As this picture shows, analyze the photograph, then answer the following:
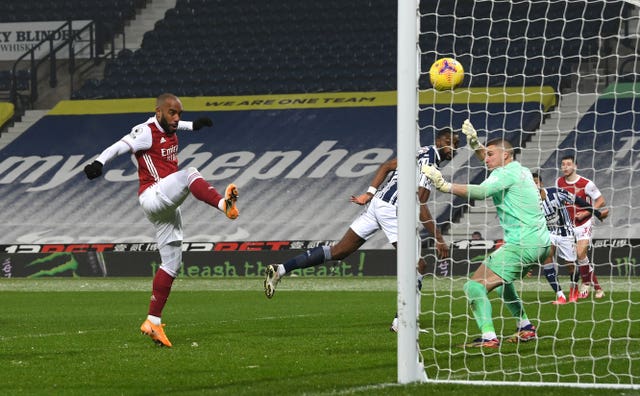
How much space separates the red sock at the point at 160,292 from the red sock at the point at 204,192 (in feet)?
2.86

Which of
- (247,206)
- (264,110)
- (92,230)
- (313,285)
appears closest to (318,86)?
(264,110)

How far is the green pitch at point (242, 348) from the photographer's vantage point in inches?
284

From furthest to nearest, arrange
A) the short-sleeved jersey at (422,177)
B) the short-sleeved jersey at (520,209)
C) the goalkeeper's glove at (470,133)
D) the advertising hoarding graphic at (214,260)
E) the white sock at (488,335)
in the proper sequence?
the advertising hoarding graphic at (214,260) < the short-sleeved jersey at (422,177) < the short-sleeved jersey at (520,209) < the white sock at (488,335) < the goalkeeper's glove at (470,133)

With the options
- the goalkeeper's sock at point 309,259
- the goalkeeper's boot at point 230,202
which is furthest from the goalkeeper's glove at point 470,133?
the goalkeeper's sock at point 309,259

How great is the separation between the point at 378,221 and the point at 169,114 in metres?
2.85

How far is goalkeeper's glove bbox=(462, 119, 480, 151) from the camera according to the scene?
8540mm

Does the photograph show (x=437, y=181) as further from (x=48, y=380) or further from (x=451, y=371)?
(x=48, y=380)

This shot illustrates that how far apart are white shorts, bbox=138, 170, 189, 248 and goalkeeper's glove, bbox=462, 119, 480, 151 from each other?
234 cm

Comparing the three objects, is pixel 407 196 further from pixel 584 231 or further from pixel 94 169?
pixel 584 231

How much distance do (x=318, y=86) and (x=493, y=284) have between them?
2013 centimetres

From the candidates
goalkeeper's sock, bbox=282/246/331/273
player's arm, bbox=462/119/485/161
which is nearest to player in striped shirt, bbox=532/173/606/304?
goalkeeper's sock, bbox=282/246/331/273

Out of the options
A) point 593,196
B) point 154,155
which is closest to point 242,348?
point 154,155

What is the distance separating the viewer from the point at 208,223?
1046 inches

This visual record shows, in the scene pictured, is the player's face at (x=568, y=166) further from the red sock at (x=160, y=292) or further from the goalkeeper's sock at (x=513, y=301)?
the red sock at (x=160, y=292)
